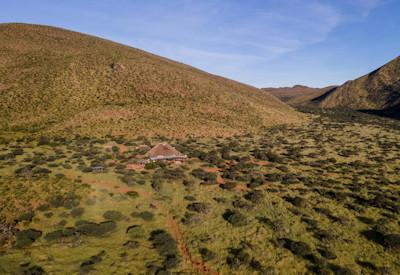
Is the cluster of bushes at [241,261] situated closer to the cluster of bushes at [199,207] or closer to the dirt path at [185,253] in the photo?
the dirt path at [185,253]

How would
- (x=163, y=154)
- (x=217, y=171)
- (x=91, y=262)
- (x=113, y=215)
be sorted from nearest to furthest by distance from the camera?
(x=91, y=262) < (x=113, y=215) < (x=217, y=171) < (x=163, y=154)

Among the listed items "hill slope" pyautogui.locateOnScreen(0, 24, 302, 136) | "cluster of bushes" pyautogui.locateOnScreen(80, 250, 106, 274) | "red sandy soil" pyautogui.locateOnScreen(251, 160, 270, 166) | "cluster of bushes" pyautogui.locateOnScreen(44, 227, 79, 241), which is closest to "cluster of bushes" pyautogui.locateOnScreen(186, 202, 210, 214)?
"cluster of bushes" pyautogui.locateOnScreen(80, 250, 106, 274)

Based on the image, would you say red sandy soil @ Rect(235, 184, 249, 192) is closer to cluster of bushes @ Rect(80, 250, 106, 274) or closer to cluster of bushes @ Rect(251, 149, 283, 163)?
cluster of bushes @ Rect(251, 149, 283, 163)

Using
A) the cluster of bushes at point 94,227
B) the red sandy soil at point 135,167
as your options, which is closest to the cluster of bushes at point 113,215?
the cluster of bushes at point 94,227

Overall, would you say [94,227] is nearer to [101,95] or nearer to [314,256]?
[314,256]

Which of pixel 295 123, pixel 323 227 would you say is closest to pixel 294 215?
pixel 323 227

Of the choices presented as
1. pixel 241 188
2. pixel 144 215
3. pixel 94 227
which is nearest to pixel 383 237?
pixel 241 188

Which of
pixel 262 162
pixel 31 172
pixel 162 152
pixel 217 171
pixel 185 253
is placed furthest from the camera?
pixel 262 162

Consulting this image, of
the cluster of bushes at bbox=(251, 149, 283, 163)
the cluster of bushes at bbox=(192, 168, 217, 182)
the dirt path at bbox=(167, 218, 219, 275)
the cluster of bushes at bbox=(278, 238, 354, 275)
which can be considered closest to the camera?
the cluster of bushes at bbox=(278, 238, 354, 275)
